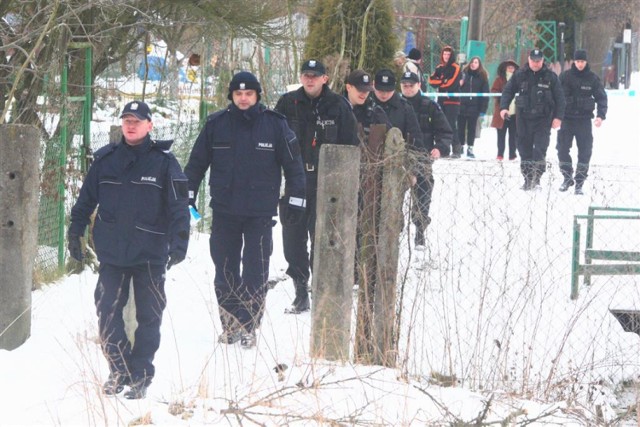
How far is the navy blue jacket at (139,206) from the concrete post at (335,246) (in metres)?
0.82

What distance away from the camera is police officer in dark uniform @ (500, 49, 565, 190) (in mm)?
13992

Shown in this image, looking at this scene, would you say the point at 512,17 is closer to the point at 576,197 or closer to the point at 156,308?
the point at 576,197

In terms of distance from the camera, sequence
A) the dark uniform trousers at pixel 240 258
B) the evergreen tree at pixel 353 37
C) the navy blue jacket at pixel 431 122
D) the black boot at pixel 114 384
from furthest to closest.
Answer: the evergreen tree at pixel 353 37, the navy blue jacket at pixel 431 122, the dark uniform trousers at pixel 240 258, the black boot at pixel 114 384

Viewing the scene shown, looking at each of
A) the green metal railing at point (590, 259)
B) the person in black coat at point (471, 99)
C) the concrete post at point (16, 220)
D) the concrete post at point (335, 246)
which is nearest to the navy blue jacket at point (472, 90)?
the person in black coat at point (471, 99)

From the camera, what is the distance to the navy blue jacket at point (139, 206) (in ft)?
19.0

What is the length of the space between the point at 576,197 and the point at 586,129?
8.39ft

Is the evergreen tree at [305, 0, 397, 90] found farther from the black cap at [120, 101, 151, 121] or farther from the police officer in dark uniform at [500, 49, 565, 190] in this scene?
the black cap at [120, 101, 151, 121]

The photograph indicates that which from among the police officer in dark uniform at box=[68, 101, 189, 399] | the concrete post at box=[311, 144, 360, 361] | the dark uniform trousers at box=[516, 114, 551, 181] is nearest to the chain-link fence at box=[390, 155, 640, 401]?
the concrete post at box=[311, 144, 360, 361]

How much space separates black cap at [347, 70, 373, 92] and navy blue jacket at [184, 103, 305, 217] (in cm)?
151

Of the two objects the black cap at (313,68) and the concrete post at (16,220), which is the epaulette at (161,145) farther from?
the black cap at (313,68)

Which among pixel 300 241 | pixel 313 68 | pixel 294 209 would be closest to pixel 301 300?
pixel 300 241

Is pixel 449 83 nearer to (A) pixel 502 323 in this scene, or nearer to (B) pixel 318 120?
(B) pixel 318 120

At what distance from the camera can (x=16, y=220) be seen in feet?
21.2

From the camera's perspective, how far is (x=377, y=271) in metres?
6.46
